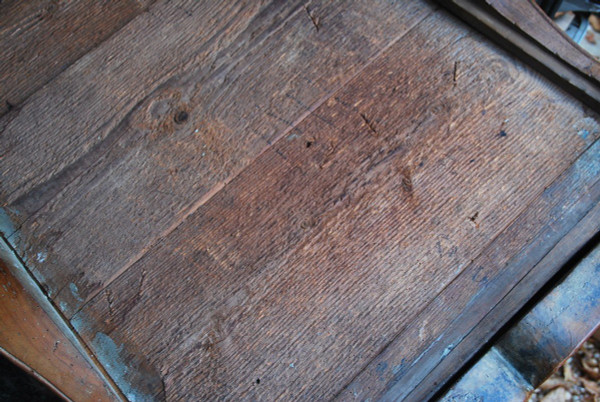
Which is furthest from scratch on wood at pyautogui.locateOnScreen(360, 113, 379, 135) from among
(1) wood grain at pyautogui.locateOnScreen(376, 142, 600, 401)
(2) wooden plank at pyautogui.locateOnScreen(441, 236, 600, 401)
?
(2) wooden plank at pyautogui.locateOnScreen(441, 236, 600, 401)

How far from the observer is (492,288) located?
97 cm

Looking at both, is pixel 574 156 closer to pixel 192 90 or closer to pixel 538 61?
pixel 538 61

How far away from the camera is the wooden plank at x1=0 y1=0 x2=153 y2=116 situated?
96 centimetres

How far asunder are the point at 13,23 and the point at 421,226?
957mm

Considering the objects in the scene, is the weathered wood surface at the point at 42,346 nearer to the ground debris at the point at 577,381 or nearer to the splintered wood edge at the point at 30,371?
the splintered wood edge at the point at 30,371

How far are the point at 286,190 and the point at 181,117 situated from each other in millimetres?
270

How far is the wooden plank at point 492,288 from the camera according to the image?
938 millimetres

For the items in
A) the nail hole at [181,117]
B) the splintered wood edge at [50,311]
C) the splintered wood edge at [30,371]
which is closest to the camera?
the splintered wood edge at [30,371]

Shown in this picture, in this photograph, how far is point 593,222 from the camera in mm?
988

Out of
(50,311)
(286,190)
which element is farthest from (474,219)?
(50,311)

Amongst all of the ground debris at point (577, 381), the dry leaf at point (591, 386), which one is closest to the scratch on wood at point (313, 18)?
the ground debris at point (577, 381)

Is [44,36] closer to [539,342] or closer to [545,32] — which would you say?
[545,32]

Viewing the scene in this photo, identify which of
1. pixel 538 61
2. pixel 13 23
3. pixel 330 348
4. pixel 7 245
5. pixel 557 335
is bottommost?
pixel 557 335

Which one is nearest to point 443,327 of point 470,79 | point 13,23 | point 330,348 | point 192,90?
point 330,348
